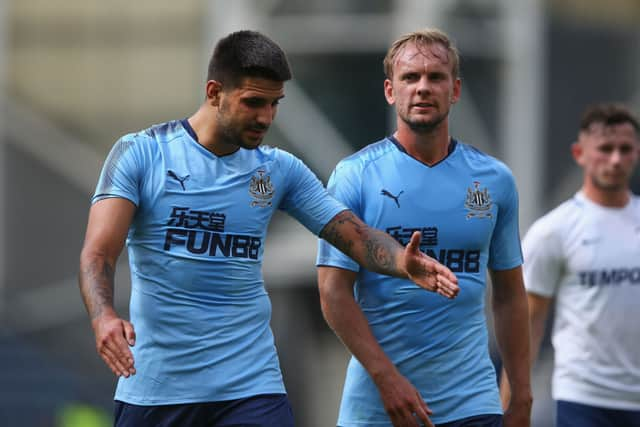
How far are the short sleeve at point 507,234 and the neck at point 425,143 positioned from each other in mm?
317

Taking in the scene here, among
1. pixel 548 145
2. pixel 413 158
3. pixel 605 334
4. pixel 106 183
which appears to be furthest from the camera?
pixel 548 145

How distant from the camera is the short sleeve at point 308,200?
6.16 m

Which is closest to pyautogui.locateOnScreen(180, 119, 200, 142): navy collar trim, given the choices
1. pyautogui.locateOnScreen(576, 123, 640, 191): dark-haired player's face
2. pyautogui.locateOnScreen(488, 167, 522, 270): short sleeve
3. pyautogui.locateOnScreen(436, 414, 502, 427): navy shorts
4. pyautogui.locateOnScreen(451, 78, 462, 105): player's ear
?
pyautogui.locateOnScreen(451, 78, 462, 105): player's ear

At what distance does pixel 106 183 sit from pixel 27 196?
13965mm

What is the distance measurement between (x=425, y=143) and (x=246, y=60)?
92 centimetres

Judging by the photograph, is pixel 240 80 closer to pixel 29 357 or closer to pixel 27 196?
pixel 29 357

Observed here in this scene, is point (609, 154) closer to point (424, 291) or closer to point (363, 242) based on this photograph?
point (424, 291)

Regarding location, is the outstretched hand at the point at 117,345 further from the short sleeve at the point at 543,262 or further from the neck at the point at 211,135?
the short sleeve at the point at 543,262

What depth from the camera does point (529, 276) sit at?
7672 mm

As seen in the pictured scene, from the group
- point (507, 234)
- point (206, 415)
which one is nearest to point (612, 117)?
point (507, 234)

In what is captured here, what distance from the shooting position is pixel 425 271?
5.69 m

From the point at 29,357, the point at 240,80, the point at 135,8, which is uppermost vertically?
the point at 135,8

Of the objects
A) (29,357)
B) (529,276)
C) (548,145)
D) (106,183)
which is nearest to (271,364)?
(106,183)

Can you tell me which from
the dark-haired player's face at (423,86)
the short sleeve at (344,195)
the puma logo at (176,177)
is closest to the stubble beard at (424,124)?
the dark-haired player's face at (423,86)
